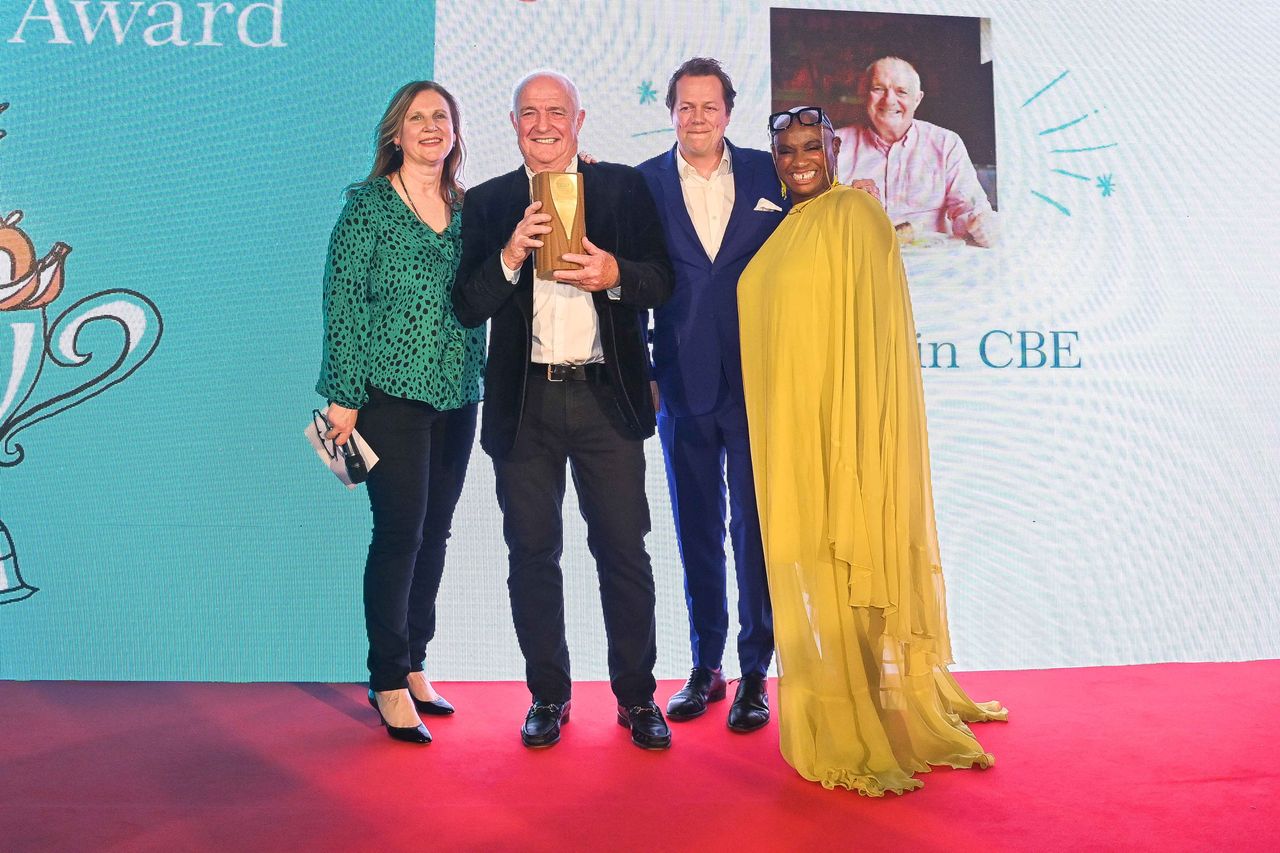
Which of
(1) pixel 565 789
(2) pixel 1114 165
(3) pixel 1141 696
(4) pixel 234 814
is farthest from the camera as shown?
(2) pixel 1114 165

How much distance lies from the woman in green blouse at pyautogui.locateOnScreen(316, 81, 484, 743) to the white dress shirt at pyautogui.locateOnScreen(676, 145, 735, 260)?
604mm

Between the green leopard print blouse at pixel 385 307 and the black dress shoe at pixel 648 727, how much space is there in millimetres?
885

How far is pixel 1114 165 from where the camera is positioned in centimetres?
357

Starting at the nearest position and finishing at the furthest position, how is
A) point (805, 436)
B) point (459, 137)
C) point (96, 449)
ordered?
point (805, 436)
point (459, 137)
point (96, 449)

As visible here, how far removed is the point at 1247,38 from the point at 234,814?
3953 mm

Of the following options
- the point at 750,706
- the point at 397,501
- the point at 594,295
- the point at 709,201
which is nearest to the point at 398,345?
the point at 397,501

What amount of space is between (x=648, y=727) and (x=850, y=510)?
2.37 feet

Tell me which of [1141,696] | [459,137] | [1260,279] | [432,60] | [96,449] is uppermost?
[432,60]

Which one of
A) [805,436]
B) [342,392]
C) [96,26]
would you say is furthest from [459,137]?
[96,26]

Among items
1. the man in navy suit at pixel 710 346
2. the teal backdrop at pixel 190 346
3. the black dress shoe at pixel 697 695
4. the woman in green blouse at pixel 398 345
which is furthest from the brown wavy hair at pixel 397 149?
the black dress shoe at pixel 697 695

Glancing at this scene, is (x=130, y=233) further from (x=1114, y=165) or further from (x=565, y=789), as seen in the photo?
(x=1114, y=165)

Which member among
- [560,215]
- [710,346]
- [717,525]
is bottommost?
[717,525]

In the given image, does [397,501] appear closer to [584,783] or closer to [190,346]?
[584,783]

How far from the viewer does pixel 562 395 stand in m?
2.51
